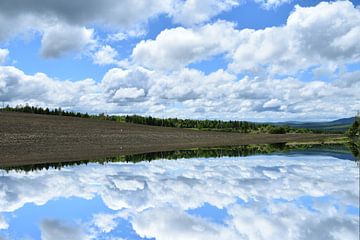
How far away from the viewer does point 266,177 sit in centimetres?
2444

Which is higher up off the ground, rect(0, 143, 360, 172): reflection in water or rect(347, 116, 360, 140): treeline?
rect(347, 116, 360, 140): treeline

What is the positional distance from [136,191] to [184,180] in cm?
461

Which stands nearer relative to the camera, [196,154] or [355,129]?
[196,154]

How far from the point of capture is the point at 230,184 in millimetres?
22047

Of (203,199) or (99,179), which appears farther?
(99,179)

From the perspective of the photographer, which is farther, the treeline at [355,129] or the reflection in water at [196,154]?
the treeline at [355,129]

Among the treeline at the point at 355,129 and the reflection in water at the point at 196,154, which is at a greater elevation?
the treeline at the point at 355,129

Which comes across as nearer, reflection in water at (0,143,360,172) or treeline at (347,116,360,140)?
reflection in water at (0,143,360,172)

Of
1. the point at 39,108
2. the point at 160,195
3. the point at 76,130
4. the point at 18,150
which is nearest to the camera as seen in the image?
the point at 160,195

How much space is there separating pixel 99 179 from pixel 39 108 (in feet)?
359

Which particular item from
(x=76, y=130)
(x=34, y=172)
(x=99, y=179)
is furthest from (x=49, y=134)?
(x=99, y=179)

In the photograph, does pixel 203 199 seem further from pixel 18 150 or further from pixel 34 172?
pixel 18 150

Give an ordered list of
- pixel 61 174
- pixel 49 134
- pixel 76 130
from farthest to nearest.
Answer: pixel 76 130, pixel 49 134, pixel 61 174

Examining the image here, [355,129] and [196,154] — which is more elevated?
[355,129]
